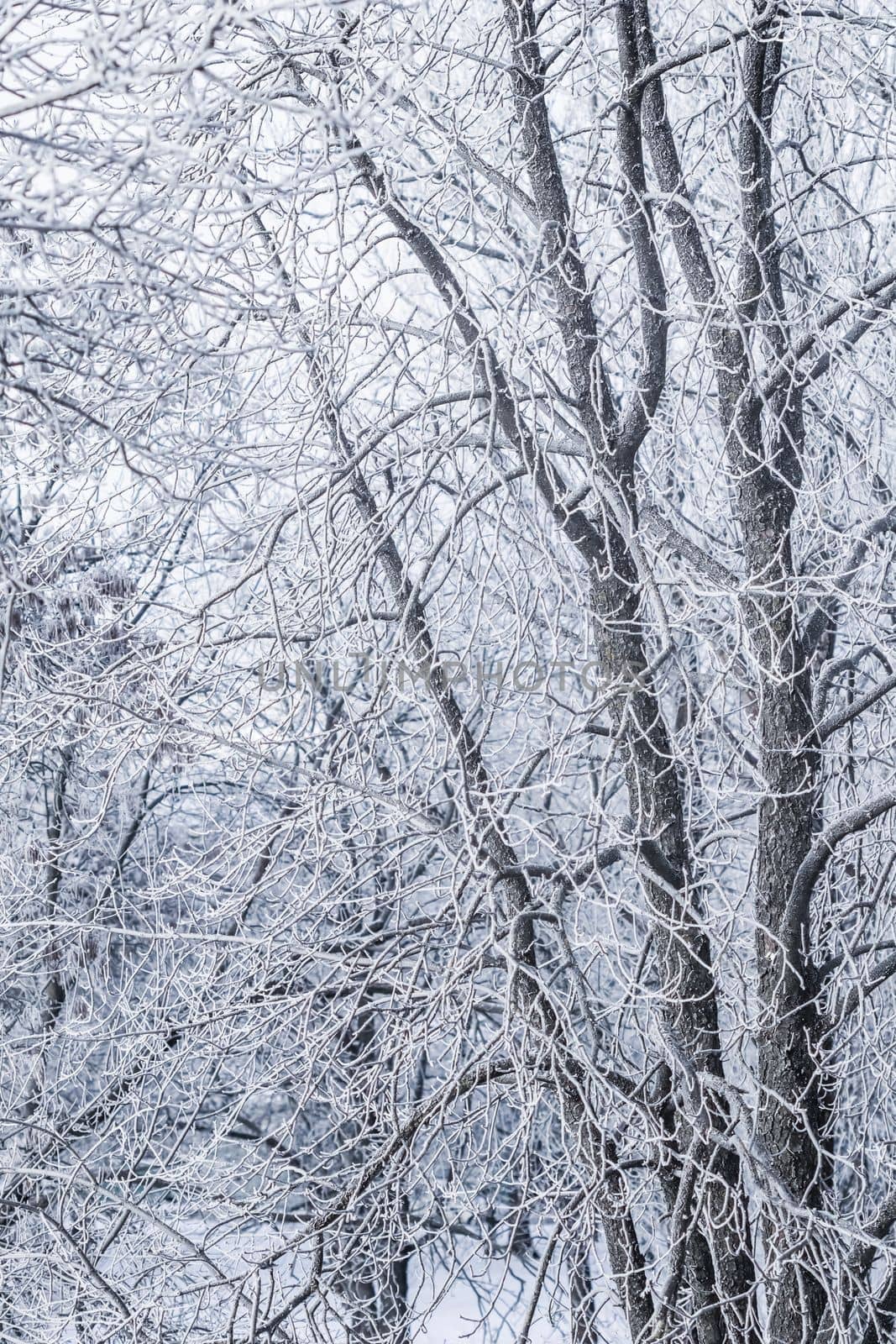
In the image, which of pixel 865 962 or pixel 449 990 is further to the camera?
pixel 865 962

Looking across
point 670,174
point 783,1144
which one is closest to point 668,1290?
point 783,1144

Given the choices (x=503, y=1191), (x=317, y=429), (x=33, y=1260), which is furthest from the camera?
(x=503, y=1191)

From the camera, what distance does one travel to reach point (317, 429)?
5.01 m

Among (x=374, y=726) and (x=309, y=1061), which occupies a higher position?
(x=374, y=726)

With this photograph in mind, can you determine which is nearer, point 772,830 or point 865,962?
point 772,830

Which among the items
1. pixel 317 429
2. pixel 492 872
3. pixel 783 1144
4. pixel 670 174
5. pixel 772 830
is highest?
pixel 670 174

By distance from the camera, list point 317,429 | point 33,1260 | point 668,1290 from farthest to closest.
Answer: point 33,1260, point 317,429, point 668,1290

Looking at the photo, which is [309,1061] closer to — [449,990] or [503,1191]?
[449,990]

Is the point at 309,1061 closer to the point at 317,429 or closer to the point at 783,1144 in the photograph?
the point at 783,1144

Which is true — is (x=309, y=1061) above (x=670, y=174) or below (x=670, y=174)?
below

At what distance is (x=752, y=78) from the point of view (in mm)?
4410

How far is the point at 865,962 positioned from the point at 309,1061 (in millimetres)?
2090

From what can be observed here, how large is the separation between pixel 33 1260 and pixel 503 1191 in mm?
3361

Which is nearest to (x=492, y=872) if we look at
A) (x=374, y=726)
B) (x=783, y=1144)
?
(x=374, y=726)
